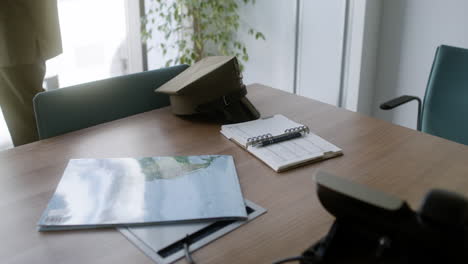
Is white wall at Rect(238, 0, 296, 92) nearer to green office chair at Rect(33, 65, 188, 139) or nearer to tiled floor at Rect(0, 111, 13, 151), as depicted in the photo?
green office chair at Rect(33, 65, 188, 139)

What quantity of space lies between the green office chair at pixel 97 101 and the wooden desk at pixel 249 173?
2.9 inches

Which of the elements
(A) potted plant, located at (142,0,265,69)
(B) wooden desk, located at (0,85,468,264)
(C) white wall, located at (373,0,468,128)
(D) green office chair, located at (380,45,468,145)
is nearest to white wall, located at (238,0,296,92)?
(A) potted plant, located at (142,0,265,69)

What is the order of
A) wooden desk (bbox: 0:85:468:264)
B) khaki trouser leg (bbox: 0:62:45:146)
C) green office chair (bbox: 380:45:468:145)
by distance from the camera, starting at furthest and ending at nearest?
khaki trouser leg (bbox: 0:62:45:146), green office chair (bbox: 380:45:468:145), wooden desk (bbox: 0:85:468:264)

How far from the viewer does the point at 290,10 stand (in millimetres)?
3096

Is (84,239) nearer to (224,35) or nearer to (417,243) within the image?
(417,243)

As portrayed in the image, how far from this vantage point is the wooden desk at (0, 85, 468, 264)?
86 centimetres

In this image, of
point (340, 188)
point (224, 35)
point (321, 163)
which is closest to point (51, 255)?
point (340, 188)

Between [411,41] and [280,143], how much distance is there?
169cm

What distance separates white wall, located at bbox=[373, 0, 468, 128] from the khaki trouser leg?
79.4 inches

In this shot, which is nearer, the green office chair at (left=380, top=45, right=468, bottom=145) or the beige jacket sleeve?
the green office chair at (left=380, top=45, right=468, bottom=145)

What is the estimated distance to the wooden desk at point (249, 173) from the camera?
861 mm

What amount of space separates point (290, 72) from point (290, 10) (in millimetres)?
445

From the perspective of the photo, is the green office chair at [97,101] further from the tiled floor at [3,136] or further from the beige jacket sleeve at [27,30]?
the tiled floor at [3,136]

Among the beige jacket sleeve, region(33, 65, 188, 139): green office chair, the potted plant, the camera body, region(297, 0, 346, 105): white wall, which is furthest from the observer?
the potted plant
